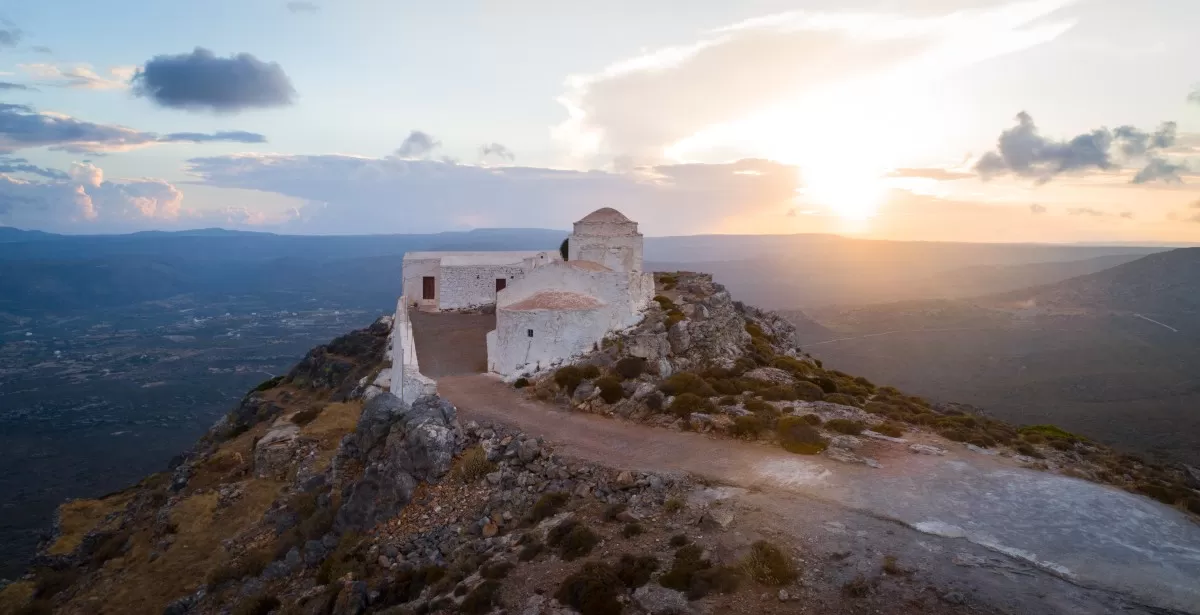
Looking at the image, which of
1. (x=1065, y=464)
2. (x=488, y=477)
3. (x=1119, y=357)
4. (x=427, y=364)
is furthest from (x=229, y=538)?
(x=1119, y=357)

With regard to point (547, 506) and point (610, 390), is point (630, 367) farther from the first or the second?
point (547, 506)

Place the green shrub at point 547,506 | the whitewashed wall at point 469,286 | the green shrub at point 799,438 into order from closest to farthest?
the green shrub at point 547,506 < the green shrub at point 799,438 < the whitewashed wall at point 469,286

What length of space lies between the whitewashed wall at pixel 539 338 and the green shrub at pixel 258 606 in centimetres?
998

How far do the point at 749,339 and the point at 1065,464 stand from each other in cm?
1343

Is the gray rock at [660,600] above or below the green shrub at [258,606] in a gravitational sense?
above

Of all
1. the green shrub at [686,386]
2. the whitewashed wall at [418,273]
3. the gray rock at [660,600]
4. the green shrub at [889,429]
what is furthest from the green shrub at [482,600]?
the whitewashed wall at [418,273]

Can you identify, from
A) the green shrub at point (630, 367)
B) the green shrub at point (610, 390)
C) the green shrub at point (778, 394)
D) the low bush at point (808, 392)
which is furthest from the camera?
the green shrub at point (630, 367)

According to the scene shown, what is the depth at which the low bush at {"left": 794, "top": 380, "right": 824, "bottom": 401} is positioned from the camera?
68.4ft

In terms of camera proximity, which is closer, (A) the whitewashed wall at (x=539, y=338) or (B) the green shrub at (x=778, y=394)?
(B) the green shrub at (x=778, y=394)

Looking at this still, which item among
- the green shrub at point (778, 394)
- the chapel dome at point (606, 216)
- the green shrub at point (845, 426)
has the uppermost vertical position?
the chapel dome at point (606, 216)

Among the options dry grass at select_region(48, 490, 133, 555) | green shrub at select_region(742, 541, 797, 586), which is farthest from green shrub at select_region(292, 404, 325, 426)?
green shrub at select_region(742, 541, 797, 586)

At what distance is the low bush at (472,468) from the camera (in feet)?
52.2

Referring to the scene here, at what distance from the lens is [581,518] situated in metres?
13.0

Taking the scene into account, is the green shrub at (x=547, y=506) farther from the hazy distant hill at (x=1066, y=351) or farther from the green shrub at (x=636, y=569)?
the hazy distant hill at (x=1066, y=351)
